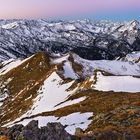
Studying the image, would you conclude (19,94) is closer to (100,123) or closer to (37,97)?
(37,97)

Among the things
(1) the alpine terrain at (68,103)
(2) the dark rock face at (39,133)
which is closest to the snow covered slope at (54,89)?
(1) the alpine terrain at (68,103)

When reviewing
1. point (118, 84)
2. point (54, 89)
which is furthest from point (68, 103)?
point (54, 89)

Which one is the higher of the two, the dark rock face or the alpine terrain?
the dark rock face

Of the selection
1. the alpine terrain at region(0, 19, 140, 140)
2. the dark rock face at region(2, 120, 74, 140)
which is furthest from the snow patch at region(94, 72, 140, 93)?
the dark rock face at region(2, 120, 74, 140)

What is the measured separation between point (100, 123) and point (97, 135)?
1500cm

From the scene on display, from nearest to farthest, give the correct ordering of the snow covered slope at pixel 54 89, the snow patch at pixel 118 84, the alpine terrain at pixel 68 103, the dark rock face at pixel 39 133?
the dark rock face at pixel 39 133 → the alpine terrain at pixel 68 103 → the snow covered slope at pixel 54 89 → the snow patch at pixel 118 84

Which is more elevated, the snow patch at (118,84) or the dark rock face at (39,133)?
the dark rock face at (39,133)

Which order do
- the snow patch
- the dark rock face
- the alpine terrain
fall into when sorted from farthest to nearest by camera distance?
the snow patch, the alpine terrain, the dark rock face

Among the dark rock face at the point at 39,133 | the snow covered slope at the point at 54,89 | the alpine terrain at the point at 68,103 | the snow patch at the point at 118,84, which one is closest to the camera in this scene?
the dark rock face at the point at 39,133

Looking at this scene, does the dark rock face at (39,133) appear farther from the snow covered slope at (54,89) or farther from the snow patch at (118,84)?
the snow patch at (118,84)

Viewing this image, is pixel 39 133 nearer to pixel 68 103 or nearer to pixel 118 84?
pixel 68 103

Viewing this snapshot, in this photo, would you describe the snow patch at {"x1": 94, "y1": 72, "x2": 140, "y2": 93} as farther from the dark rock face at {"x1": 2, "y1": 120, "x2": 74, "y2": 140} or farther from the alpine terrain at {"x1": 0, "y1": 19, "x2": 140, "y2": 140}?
the dark rock face at {"x1": 2, "y1": 120, "x2": 74, "y2": 140}

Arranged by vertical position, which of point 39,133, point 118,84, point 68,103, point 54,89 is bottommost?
point 54,89

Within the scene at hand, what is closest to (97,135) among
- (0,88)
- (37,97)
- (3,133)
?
(3,133)
